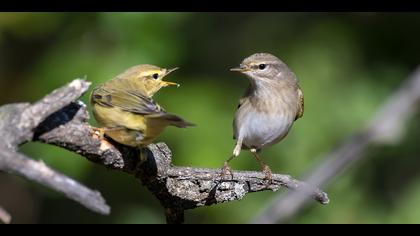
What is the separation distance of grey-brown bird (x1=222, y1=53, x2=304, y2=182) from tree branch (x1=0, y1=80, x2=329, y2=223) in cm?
75

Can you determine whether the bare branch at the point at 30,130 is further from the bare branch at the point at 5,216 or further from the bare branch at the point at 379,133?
the bare branch at the point at 379,133

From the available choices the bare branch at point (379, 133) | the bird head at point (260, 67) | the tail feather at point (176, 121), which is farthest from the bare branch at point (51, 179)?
the bird head at point (260, 67)

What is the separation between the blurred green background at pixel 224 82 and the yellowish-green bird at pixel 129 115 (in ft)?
6.22

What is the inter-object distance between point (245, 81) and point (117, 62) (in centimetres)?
154

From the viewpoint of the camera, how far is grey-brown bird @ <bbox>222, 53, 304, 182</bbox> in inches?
160

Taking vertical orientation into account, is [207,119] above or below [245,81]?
below

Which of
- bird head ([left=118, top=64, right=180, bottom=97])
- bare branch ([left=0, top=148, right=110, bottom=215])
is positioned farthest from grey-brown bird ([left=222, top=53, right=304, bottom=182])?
bare branch ([left=0, top=148, right=110, bottom=215])

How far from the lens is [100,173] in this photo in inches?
243

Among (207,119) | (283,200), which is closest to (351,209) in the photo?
(207,119)

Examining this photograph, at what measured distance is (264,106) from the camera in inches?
162

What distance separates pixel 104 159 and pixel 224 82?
3550mm


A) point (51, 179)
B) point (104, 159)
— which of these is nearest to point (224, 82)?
point (104, 159)

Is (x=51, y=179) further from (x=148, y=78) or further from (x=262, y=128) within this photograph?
(x=262, y=128)

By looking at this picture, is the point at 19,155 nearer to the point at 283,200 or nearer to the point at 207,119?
the point at 283,200
